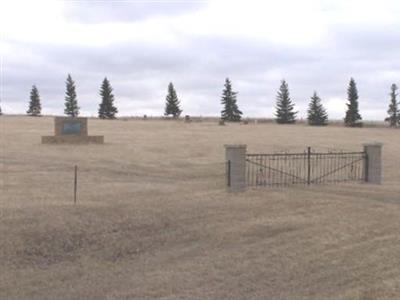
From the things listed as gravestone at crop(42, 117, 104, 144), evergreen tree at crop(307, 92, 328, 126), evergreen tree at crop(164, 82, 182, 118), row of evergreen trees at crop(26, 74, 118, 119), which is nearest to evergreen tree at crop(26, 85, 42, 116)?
row of evergreen trees at crop(26, 74, 118, 119)

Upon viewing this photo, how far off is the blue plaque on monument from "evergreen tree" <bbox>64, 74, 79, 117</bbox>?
7094 cm

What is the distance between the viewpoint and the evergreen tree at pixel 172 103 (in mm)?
105438

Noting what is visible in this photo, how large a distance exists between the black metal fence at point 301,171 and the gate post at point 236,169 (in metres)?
1.19

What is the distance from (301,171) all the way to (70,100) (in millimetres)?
87227

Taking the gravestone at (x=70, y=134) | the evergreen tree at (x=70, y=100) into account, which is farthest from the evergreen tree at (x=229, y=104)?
the gravestone at (x=70, y=134)

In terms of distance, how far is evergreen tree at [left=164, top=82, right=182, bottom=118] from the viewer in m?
105

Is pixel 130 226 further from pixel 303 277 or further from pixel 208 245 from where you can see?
pixel 303 277

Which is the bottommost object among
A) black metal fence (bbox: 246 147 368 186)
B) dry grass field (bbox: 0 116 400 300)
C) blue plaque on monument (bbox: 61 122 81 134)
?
dry grass field (bbox: 0 116 400 300)

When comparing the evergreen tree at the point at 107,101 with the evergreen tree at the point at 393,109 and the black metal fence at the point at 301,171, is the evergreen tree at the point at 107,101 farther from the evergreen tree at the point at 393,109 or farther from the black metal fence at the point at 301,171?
the black metal fence at the point at 301,171

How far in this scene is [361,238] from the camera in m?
12.0

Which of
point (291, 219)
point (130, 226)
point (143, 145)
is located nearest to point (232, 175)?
point (291, 219)

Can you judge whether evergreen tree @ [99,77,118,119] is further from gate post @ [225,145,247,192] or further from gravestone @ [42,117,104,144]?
gate post @ [225,145,247,192]

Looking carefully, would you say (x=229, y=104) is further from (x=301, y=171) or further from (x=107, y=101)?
(x=301, y=171)

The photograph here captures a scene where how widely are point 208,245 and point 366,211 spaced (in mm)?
5015
